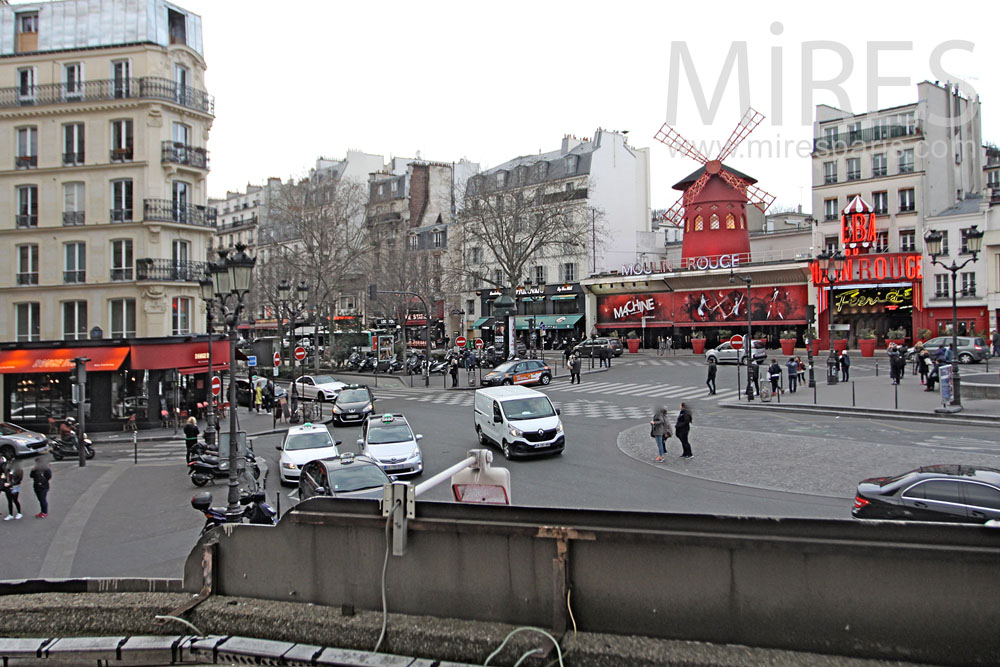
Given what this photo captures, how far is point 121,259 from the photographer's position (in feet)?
108

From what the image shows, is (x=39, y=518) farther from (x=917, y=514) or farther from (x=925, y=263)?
(x=925, y=263)

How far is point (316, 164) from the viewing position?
91188 millimetres

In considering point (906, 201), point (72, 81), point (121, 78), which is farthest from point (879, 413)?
point (72, 81)

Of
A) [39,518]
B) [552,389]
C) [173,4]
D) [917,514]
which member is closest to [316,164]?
[173,4]

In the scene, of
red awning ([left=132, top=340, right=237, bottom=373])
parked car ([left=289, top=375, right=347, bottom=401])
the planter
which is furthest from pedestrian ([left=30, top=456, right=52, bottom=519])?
the planter

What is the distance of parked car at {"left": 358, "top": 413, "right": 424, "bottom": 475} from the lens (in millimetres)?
18125

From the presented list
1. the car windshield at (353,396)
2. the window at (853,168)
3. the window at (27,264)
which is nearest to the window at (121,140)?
the window at (27,264)

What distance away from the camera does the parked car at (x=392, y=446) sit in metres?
18.1

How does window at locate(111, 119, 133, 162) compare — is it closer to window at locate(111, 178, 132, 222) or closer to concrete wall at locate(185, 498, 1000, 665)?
window at locate(111, 178, 132, 222)

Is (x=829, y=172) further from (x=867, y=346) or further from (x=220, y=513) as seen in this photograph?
(x=220, y=513)

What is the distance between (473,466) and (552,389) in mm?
30689

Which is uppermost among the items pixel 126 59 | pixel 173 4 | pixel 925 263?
pixel 173 4

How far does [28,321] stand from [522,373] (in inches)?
911

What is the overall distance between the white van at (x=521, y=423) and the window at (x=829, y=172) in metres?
39.2
